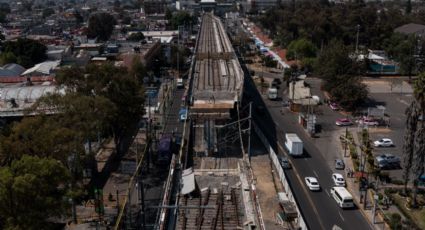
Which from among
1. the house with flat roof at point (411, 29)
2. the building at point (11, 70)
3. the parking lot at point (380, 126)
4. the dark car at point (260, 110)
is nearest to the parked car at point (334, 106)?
the parking lot at point (380, 126)

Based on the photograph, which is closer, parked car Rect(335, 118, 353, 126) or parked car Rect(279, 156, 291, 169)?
parked car Rect(279, 156, 291, 169)

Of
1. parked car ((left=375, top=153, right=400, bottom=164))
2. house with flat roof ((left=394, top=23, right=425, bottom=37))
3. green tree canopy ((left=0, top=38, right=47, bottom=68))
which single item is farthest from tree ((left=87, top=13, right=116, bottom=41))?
parked car ((left=375, top=153, right=400, bottom=164))

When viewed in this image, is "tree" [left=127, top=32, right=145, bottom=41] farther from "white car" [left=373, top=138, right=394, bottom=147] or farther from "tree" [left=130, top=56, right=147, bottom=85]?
"white car" [left=373, top=138, right=394, bottom=147]

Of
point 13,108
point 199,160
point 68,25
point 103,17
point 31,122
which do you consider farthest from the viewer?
point 68,25

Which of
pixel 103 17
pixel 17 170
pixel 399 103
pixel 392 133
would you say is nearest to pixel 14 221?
pixel 17 170

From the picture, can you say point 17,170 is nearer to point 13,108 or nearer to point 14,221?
point 14,221

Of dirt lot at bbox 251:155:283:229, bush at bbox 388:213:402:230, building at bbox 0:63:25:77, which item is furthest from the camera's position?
building at bbox 0:63:25:77
